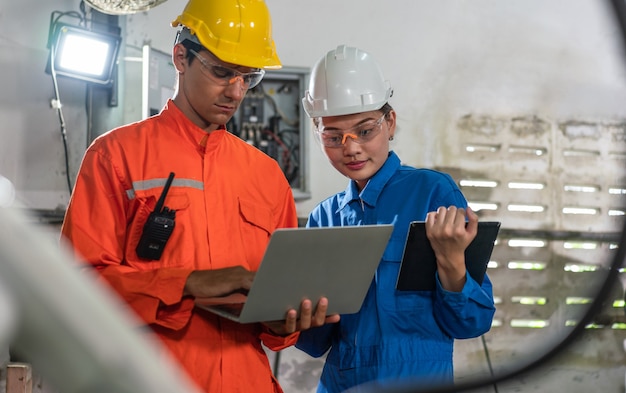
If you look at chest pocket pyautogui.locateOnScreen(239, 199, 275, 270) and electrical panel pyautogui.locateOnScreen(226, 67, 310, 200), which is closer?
chest pocket pyautogui.locateOnScreen(239, 199, 275, 270)

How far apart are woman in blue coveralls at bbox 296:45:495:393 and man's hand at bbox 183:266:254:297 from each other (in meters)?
0.31

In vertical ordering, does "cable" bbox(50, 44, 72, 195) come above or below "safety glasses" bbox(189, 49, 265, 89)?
below

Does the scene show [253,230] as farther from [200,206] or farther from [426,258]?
[426,258]

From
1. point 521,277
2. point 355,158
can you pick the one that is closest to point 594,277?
point 521,277

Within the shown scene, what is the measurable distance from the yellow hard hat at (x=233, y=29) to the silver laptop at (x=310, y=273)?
0.50 meters

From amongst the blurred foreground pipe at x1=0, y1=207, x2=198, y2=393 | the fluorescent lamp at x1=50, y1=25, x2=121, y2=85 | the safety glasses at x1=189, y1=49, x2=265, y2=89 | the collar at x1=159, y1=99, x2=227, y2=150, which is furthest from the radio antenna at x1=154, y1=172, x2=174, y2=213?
the fluorescent lamp at x1=50, y1=25, x2=121, y2=85

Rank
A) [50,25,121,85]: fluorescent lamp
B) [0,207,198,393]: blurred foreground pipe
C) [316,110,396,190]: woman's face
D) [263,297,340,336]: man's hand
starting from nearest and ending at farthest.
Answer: [0,207,198,393]: blurred foreground pipe
[263,297,340,336]: man's hand
[316,110,396,190]: woman's face
[50,25,121,85]: fluorescent lamp

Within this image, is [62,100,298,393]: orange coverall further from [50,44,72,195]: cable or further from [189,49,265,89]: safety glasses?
[50,44,72,195]: cable

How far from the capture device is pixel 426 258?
1.45 meters

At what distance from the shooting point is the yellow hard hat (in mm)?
1572

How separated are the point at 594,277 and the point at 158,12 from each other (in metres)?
2.32

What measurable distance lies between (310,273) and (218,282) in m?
0.17

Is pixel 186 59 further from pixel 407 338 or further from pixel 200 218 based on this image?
pixel 407 338

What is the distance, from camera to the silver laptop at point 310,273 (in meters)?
1.24
